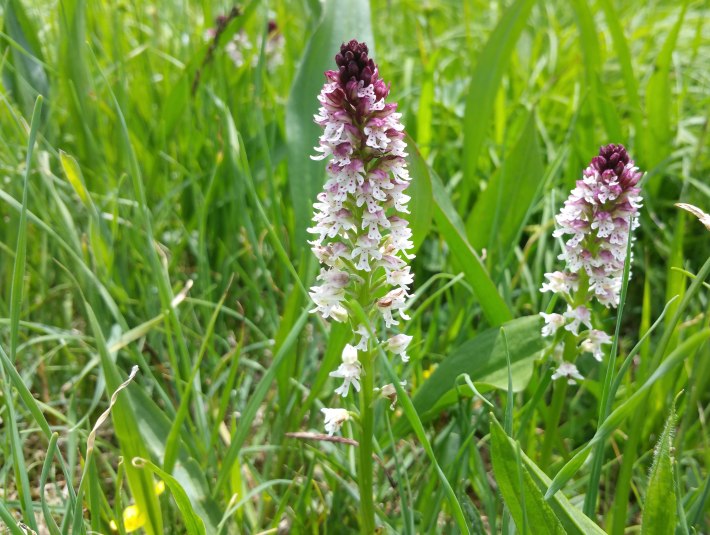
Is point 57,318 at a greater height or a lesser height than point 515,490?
greater

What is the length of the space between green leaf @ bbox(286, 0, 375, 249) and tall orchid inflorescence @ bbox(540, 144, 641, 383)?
0.96m

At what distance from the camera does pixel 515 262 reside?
2.96 m

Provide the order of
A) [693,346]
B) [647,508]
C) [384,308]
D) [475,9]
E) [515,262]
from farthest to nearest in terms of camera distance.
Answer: [475,9] < [515,262] < [384,308] < [647,508] < [693,346]

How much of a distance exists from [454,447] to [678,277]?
76cm

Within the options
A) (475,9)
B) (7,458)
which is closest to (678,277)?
(7,458)

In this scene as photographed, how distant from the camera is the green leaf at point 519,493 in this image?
1411 millimetres

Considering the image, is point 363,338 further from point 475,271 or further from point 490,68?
point 490,68

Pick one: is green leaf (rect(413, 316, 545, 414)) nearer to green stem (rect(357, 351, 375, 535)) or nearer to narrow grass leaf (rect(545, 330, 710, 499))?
green stem (rect(357, 351, 375, 535))

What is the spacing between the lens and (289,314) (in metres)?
2.05

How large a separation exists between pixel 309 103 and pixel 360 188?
3.95 feet

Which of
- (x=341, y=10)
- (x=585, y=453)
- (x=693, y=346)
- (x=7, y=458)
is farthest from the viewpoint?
(x=341, y=10)

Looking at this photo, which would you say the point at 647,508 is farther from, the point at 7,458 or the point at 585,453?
the point at 7,458

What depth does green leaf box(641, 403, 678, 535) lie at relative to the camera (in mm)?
1345

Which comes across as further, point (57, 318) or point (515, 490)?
point (57, 318)
